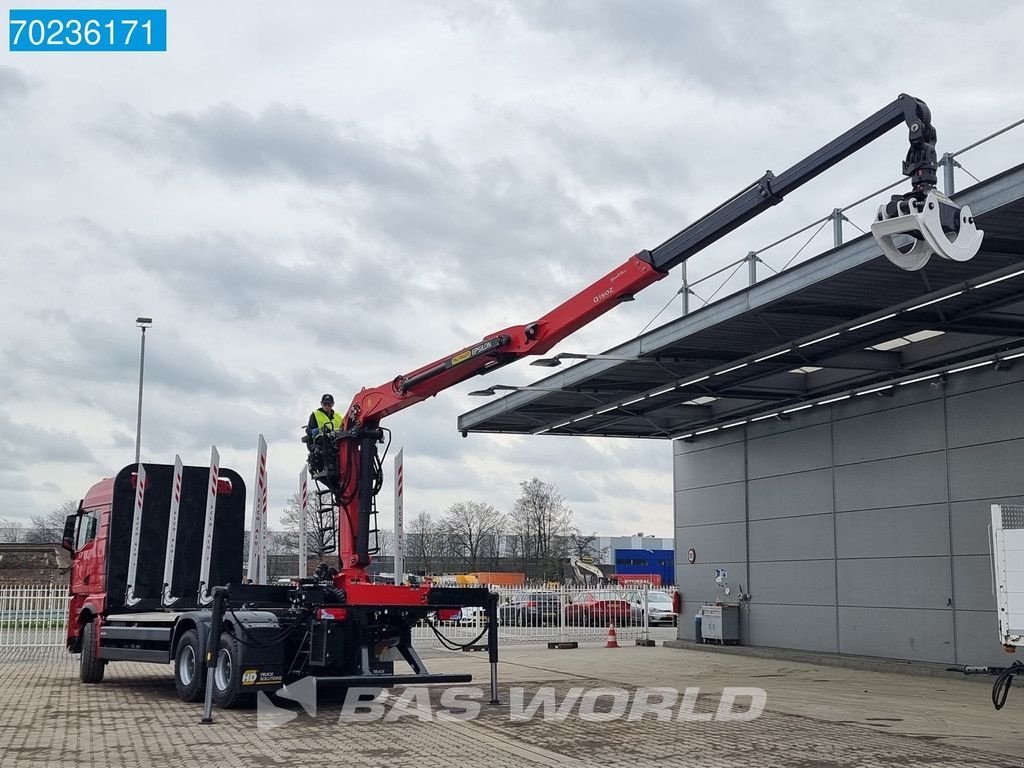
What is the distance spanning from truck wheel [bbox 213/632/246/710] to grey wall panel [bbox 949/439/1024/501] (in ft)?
39.6

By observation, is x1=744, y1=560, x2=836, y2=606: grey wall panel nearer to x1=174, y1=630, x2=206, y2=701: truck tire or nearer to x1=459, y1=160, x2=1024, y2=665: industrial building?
x1=459, y1=160, x2=1024, y2=665: industrial building

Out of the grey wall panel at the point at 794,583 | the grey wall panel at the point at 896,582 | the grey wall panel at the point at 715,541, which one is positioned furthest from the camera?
the grey wall panel at the point at 715,541

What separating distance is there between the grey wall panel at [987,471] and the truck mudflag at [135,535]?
13.2 meters

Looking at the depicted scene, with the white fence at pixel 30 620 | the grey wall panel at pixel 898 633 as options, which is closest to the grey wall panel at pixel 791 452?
the grey wall panel at pixel 898 633

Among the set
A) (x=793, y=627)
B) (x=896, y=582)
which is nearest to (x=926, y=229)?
(x=896, y=582)

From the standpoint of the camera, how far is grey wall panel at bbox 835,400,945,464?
64.6ft

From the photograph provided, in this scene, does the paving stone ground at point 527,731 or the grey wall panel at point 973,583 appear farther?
the grey wall panel at point 973,583

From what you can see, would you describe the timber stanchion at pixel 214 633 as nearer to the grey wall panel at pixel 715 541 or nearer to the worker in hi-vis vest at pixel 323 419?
the worker in hi-vis vest at pixel 323 419

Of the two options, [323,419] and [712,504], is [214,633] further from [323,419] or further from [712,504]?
[712,504]

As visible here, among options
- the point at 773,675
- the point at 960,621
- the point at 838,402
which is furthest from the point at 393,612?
the point at 838,402

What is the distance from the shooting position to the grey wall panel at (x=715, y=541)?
81.9 ft

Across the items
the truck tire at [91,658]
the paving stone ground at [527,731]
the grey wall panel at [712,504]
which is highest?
the grey wall panel at [712,504]

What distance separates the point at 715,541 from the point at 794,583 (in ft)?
9.95

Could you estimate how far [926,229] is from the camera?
8.83m
